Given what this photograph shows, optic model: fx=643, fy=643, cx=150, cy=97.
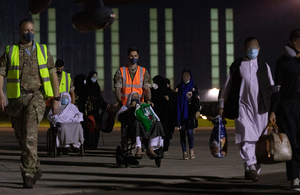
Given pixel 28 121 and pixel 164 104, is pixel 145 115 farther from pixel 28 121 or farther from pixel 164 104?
pixel 28 121

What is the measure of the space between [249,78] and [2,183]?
363 centimetres

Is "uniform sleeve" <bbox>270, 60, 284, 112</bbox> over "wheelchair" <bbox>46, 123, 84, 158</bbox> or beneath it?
over

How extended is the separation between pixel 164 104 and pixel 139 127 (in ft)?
9.06

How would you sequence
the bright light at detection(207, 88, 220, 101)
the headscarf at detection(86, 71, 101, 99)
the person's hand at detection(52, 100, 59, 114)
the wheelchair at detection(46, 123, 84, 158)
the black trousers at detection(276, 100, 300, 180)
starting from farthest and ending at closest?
the bright light at detection(207, 88, 220, 101)
the headscarf at detection(86, 71, 101, 99)
the wheelchair at detection(46, 123, 84, 158)
the person's hand at detection(52, 100, 59, 114)
the black trousers at detection(276, 100, 300, 180)

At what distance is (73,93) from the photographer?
14.6 metres

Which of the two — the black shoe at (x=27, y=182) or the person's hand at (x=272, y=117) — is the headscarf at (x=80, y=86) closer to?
the black shoe at (x=27, y=182)

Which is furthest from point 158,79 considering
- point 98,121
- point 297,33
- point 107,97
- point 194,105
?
point 107,97

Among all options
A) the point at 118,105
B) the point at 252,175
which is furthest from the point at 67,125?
the point at 252,175

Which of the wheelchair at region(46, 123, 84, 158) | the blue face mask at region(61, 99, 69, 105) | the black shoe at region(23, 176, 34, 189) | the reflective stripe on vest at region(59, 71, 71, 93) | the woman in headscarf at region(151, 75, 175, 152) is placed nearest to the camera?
the black shoe at region(23, 176, 34, 189)

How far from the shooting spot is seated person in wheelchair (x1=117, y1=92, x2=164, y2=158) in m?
10.8

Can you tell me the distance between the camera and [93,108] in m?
15.4

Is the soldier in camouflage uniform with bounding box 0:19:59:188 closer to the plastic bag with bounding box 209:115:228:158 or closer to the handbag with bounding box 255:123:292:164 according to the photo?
the plastic bag with bounding box 209:115:228:158

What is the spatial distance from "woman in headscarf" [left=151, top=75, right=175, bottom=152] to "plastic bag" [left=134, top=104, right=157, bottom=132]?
2.49m

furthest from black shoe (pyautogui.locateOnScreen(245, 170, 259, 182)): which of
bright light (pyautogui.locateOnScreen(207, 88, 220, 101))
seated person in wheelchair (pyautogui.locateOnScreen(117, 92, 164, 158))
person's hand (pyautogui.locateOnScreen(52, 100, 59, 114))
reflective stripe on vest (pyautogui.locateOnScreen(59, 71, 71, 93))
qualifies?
bright light (pyautogui.locateOnScreen(207, 88, 220, 101))
